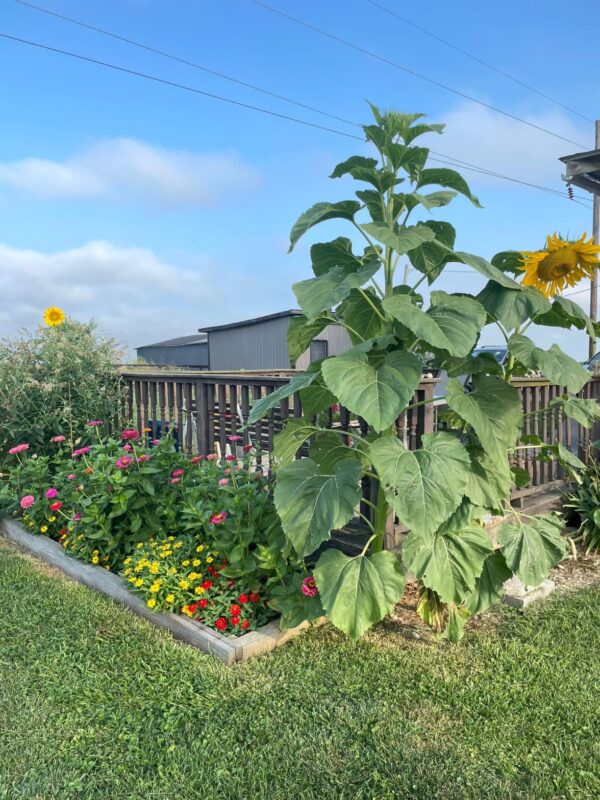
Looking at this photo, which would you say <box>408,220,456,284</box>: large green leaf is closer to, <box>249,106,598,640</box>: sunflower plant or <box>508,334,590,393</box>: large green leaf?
<box>249,106,598,640</box>: sunflower plant

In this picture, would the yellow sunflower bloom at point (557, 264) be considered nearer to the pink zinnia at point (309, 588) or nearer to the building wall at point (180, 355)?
the pink zinnia at point (309, 588)

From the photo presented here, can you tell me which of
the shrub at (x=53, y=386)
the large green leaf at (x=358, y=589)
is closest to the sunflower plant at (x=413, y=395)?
the large green leaf at (x=358, y=589)

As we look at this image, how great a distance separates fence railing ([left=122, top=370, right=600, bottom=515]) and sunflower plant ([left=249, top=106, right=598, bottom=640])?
0.68 meters

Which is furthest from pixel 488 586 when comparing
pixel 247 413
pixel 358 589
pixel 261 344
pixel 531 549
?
pixel 261 344

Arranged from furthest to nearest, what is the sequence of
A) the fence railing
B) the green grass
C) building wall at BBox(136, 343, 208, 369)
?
building wall at BBox(136, 343, 208, 369)
the fence railing
the green grass

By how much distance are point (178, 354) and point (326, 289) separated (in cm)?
2797

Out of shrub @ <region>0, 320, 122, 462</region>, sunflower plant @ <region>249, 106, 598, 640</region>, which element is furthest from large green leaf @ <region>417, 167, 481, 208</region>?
shrub @ <region>0, 320, 122, 462</region>

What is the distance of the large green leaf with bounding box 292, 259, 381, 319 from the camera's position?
2014 millimetres

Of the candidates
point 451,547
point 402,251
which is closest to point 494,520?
point 451,547

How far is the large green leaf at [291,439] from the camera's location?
2.43 meters

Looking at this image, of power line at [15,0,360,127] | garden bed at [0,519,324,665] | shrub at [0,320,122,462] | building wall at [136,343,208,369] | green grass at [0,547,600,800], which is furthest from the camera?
building wall at [136,343,208,369]

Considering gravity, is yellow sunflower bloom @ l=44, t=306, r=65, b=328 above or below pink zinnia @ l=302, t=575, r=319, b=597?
above

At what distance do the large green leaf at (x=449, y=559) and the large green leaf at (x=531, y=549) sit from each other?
0.09 meters

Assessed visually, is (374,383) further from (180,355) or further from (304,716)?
(180,355)
